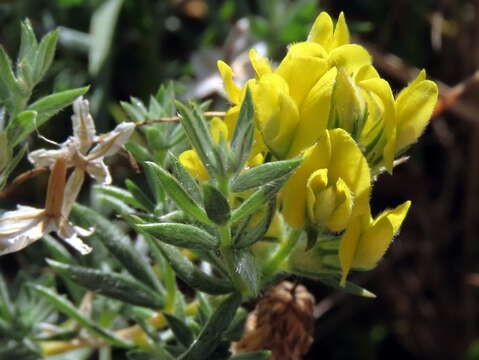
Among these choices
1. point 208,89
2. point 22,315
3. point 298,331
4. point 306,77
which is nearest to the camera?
point 306,77

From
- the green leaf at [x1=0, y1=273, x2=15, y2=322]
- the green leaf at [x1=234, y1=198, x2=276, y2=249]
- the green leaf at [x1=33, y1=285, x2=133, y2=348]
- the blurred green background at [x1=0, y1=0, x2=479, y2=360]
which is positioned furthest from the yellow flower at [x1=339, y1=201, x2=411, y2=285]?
the blurred green background at [x1=0, y1=0, x2=479, y2=360]

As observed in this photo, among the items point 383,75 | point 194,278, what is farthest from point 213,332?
point 383,75

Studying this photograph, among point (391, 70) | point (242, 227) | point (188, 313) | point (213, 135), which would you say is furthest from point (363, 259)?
point (391, 70)

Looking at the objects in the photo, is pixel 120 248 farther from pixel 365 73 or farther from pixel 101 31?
pixel 101 31

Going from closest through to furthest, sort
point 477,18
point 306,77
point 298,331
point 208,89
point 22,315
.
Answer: point 306,77 → point 298,331 → point 22,315 → point 208,89 → point 477,18

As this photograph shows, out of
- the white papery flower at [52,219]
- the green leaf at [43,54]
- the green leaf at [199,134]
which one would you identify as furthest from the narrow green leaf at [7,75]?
the green leaf at [199,134]

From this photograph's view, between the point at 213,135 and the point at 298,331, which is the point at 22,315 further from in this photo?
the point at 213,135

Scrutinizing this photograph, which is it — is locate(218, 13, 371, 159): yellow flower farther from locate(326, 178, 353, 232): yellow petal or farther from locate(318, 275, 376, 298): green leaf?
locate(318, 275, 376, 298): green leaf
